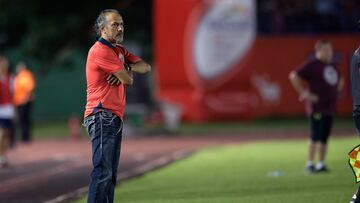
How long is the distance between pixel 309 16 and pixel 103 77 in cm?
3052

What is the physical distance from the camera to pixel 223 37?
3972 cm

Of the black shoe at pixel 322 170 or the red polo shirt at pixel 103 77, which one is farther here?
the black shoe at pixel 322 170

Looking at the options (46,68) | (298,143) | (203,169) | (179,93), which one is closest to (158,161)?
(203,169)

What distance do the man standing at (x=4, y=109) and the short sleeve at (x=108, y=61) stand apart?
11814mm

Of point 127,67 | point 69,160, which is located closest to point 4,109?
point 69,160

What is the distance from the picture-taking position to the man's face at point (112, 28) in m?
11.2

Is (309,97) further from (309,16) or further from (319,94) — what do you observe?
(309,16)

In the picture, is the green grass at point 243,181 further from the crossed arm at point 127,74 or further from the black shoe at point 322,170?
the crossed arm at point 127,74

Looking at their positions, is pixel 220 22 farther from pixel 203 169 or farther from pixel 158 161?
pixel 203 169

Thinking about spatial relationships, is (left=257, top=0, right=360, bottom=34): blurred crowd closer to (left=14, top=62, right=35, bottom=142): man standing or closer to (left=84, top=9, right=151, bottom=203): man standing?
(left=14, top=62, right=35, bottom=142): man standing

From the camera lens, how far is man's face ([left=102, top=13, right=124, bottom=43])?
36.9ft

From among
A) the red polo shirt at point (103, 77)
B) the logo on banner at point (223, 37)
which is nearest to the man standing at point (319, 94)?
the red polo shirt at point (103, 77)

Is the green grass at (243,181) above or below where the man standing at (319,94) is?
below

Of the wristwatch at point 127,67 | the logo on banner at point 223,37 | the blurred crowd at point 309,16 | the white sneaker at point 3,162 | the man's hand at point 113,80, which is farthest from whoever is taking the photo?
the blurred crowd at point 309,16
